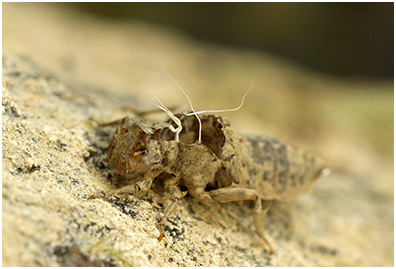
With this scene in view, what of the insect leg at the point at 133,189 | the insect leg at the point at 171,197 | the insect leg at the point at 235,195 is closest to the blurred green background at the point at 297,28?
the insect leg at the point at 235,195

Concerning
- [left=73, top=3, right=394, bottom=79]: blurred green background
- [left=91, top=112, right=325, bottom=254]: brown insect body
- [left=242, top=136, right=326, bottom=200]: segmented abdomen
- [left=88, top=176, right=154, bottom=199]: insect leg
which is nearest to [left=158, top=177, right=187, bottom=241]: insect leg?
[left=91, top=112, right=325, bottom=254]: brown insect body

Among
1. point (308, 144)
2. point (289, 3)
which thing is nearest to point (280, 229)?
point (308, 144)

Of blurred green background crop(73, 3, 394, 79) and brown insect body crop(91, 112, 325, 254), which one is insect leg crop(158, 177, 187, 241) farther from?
blurred green background crop(73, 3, 394, 79)

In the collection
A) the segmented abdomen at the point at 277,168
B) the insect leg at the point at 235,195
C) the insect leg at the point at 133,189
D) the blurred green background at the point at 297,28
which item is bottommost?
the insect leg at the point at 133,189

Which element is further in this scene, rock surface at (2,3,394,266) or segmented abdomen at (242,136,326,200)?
segmented abdomen at (242,136,326,200)

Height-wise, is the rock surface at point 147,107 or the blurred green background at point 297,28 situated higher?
the blurred green background at point 297,28

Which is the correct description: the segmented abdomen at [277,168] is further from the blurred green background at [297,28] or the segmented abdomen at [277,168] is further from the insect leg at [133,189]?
the blurred green background at [297,28]

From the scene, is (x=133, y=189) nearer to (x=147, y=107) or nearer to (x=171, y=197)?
(x=171, y=197)

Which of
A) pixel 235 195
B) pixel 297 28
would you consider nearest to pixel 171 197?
pixel 235 195
